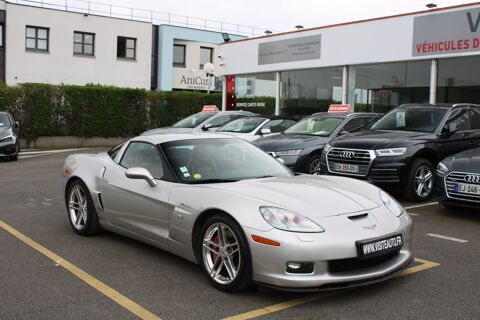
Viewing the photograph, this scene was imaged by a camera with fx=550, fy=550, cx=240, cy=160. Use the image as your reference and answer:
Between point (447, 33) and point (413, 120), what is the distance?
5.43 meters

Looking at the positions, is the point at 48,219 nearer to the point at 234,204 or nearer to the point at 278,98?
the point at 234,204

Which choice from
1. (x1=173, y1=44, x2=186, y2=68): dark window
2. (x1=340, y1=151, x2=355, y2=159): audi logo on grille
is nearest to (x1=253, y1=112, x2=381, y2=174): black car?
(x1=340, y1=151, x2=355, y2=159): audi logo on grille

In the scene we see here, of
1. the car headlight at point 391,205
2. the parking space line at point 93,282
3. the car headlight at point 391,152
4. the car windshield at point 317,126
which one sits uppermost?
the car windshield at point 317,126

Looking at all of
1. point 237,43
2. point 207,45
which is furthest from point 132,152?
point 207,45

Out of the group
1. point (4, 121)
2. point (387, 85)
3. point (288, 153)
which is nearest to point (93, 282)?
point (288, 153)

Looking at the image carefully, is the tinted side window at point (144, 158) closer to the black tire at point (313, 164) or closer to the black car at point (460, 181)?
the black car at point (460, 181)

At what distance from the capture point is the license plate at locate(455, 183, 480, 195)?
23.5 ft

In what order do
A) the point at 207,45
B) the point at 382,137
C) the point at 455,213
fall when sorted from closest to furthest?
the point at 455,213 → the point at 382,137 → the point at 207,45

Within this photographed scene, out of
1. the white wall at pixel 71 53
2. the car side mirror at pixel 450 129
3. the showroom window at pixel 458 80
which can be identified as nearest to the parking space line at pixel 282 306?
the car side mirror at pixel 450 129

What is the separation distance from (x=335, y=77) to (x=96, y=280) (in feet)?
45.4

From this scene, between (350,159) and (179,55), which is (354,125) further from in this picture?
(179,55)

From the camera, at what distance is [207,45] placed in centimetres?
4288

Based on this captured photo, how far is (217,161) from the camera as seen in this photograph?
5516mm

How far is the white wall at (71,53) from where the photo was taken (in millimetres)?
33781
